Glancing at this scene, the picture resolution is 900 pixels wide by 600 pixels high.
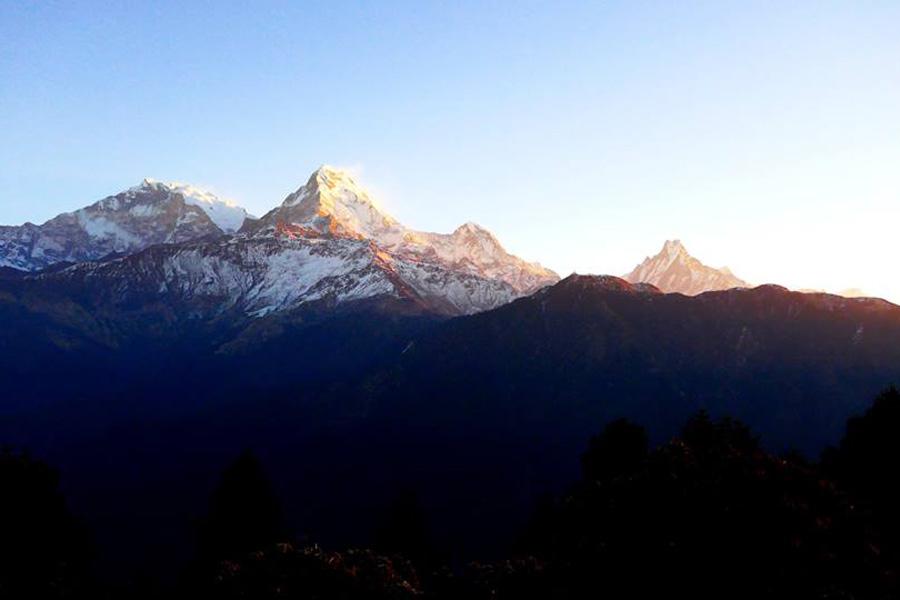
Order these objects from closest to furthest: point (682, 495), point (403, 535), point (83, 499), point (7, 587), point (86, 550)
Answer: point (682, 495) → point (7, 587) → point (86, 550) → point (403, 535) → point (83, 499)

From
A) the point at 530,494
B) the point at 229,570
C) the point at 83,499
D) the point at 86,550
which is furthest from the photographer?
the point at 83,499

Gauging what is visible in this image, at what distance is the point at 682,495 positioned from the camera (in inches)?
1014

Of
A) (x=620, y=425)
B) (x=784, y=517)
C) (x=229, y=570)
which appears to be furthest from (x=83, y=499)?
(x=784, y=517)

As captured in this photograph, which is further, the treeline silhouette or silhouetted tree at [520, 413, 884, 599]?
the treeline silhouette

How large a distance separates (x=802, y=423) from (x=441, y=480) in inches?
3463

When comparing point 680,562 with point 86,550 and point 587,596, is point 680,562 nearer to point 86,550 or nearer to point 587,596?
point 587,596

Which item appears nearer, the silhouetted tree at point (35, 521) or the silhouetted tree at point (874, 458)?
the silhouetted tree at point (874, 458)

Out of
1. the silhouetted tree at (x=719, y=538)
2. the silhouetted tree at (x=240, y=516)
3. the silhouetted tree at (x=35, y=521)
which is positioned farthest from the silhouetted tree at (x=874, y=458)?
the silhouetted tree at (x=35, y=521)

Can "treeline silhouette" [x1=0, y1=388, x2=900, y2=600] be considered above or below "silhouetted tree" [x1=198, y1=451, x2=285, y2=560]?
above

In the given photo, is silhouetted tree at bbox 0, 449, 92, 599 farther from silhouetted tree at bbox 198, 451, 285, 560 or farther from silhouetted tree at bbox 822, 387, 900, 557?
silhouetted tree at bbox 822, 387, 900, 557

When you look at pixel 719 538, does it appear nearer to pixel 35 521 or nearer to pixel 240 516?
pixel 35 521

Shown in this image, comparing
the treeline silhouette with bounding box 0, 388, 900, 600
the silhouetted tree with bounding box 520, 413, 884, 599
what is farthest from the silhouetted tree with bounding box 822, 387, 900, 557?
the silhouetted tree with bounding box 520, 413, 884, 599

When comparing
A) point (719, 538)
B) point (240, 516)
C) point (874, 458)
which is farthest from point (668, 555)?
point (240, 516)

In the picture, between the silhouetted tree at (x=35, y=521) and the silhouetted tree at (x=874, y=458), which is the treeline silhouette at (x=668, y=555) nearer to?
the silhouetted tree at (x=874, y=458)
